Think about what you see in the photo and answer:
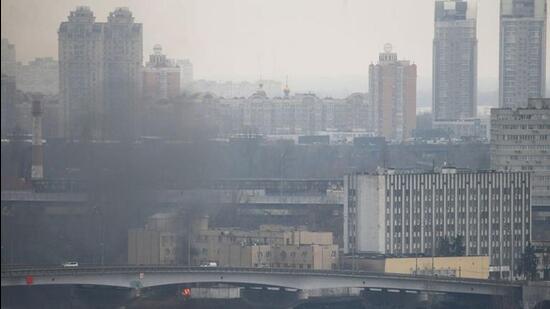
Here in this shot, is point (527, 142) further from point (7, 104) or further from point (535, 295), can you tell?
point (7, 104)

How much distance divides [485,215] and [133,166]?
14.6 feet

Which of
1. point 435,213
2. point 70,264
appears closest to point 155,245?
point 70,264

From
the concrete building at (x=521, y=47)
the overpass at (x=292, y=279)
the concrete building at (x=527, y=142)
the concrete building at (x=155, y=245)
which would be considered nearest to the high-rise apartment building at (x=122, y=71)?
the concrete building at (x=527, y=142)

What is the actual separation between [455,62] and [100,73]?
Result: 60.2 feet

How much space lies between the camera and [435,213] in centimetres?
2980

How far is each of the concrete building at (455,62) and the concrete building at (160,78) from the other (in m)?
15.2

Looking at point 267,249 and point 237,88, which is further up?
point 237,88

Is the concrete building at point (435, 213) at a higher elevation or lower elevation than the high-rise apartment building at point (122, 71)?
lower

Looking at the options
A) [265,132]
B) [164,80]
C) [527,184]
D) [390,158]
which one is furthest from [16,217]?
[265,132]

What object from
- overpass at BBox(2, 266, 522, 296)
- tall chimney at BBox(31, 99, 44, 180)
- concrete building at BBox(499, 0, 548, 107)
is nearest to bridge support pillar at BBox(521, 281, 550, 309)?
overpass at BBox(2, 266, 522, 296)

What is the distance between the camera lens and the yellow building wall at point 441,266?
90.6 feet

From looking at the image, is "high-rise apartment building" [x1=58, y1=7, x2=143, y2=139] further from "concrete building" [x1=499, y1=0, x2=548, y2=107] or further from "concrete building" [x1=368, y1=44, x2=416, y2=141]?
"concrete building" [x1=368, y1=44, x2=416, y2=141]

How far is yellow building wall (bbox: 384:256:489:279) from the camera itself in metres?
27.6

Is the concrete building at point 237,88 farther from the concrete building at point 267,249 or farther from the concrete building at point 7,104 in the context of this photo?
the concrete building at point 7,104
